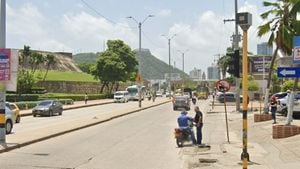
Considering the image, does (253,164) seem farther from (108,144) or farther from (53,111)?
(53,111)

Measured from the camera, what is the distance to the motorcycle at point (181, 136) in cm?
2011

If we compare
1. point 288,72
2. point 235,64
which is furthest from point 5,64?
point 288,72

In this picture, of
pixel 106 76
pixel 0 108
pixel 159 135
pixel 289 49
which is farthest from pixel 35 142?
pixel 106 76

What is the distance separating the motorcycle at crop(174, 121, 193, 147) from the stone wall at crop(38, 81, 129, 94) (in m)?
86.7

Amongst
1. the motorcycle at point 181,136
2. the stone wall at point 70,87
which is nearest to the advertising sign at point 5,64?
the motorcycle at point 181,136

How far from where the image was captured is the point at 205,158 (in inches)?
653

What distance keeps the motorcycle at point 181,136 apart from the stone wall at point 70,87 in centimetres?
8672

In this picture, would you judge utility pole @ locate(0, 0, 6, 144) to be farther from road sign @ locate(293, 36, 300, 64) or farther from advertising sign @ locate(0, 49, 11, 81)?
road sign @ locate(293, 36, 300, 64)

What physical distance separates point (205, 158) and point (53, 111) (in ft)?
104

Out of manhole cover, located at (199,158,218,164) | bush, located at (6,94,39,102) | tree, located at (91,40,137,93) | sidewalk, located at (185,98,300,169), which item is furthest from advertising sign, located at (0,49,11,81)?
tree, located at (91,40,137,93)

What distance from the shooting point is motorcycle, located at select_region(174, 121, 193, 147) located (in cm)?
2011

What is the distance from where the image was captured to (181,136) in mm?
20219

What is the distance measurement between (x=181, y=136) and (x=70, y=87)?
93513mm

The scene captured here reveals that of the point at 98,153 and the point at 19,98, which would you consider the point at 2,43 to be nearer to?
the point at 98,153
